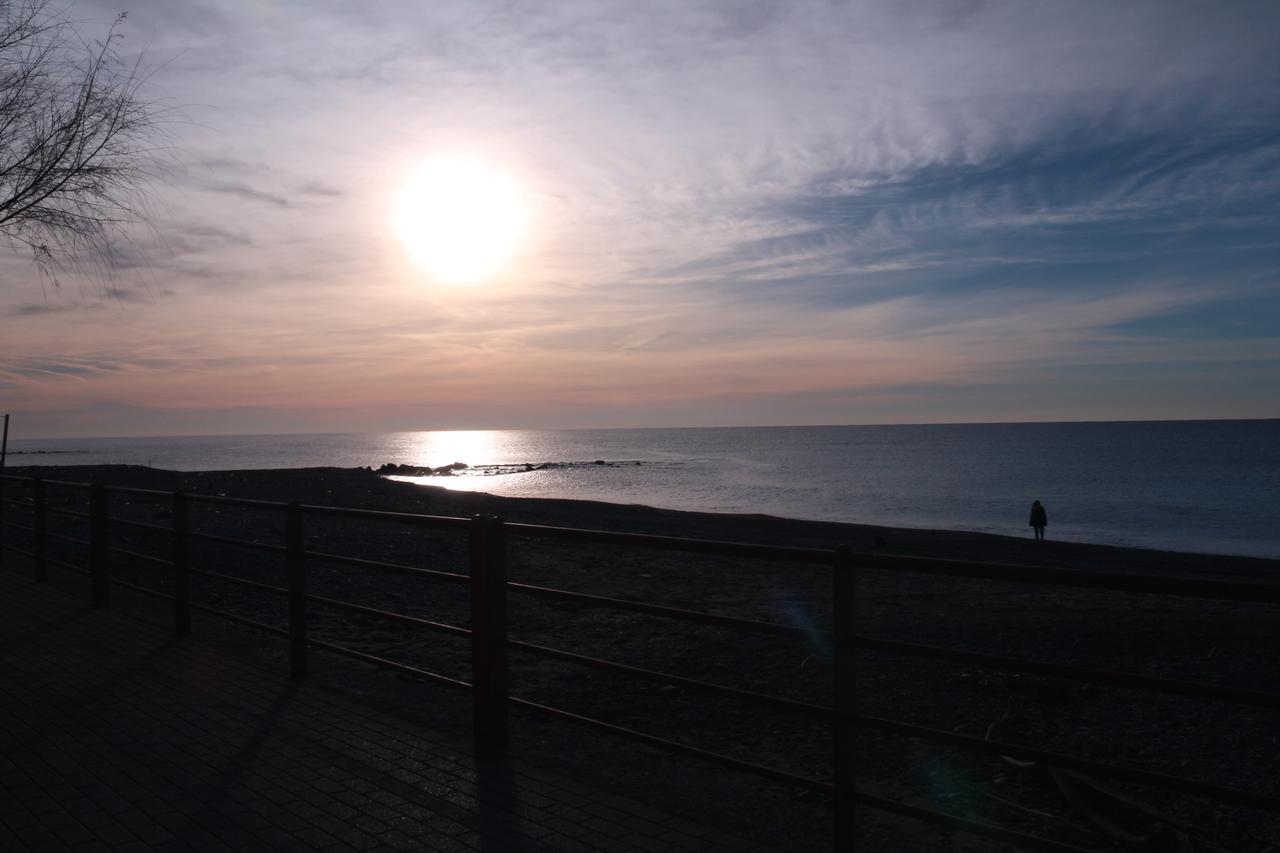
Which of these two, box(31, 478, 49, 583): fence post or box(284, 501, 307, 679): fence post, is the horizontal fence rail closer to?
box(284, 501, 307, 679): fence post

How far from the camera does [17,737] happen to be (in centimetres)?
559

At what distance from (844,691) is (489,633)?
227cm

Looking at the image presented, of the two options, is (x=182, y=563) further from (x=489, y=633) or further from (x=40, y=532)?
(x=40, y=532)

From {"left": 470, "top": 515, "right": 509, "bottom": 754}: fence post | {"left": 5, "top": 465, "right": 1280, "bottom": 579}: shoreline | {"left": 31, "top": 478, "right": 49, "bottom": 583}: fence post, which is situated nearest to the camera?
{"left": 470, "top": 515, "right": 509, "bottom": 754}: fence post

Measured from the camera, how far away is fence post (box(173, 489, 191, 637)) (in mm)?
8156

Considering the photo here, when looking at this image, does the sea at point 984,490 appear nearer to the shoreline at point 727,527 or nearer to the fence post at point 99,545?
the shoreline at point 727,527

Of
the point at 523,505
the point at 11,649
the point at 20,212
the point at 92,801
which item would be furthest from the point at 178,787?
the point at 523,505

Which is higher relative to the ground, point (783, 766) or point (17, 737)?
point (17, 737)

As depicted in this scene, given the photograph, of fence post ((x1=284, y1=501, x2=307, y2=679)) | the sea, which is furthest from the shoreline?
fence post ((x1=284, y1=501, x2=307, y2=679))

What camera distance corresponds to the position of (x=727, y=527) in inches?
1339

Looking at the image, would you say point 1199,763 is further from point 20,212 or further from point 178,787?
point 20,212

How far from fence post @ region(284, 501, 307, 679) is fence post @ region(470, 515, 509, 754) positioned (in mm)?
2012

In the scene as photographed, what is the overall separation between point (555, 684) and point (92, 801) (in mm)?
4181

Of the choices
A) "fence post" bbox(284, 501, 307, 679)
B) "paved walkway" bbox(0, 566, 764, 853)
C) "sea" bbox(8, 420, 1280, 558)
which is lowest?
"sea" bbox(8, 420, 1280, 558)
